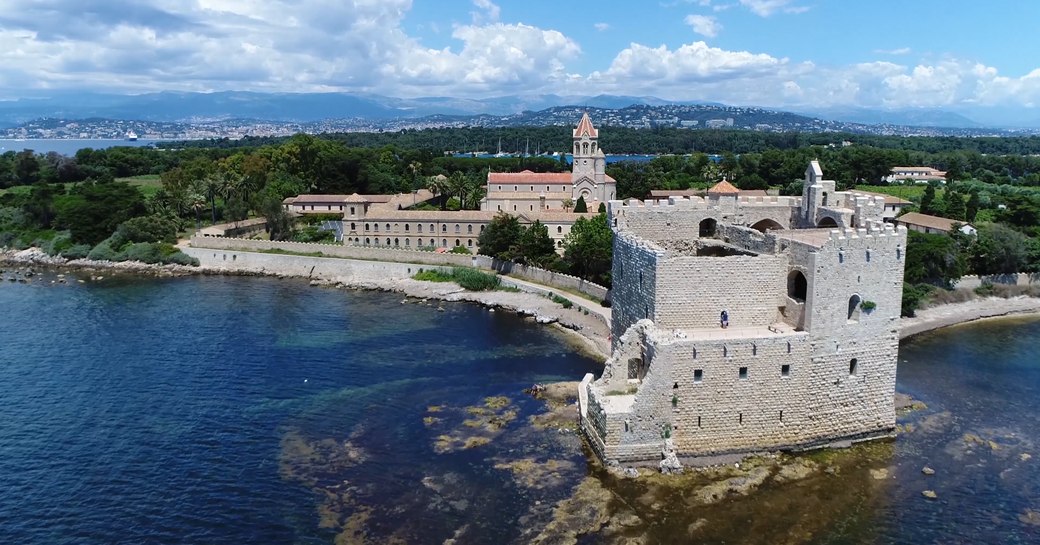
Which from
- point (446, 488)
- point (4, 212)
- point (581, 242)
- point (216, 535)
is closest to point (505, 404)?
point (446, 488)

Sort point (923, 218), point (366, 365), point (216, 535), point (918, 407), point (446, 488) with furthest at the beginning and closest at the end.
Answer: point (923, 218)
point (366, 365)
point (918, 407)
point (446, 488)
point (216, 535)

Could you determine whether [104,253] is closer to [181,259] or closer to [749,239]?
[181,259]

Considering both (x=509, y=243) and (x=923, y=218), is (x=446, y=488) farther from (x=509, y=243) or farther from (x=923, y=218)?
(x=923, y=218)

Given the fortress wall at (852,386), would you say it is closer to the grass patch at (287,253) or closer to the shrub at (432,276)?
the shrub at (432,276)

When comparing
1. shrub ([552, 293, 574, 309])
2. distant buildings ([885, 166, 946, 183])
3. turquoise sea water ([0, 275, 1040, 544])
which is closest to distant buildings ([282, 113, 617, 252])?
shrub ([552, 293, 574, 309])

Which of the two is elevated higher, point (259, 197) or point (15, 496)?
point (259, 197)

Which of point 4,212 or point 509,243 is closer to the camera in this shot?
point 509,243

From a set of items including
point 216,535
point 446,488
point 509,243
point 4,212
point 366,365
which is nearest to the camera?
point 216,535

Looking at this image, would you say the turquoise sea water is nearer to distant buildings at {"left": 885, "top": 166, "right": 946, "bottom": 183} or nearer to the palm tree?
the palm tree

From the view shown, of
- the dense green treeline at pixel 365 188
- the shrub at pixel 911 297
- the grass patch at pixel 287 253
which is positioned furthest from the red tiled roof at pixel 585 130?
the shrub at pixel 911 297
